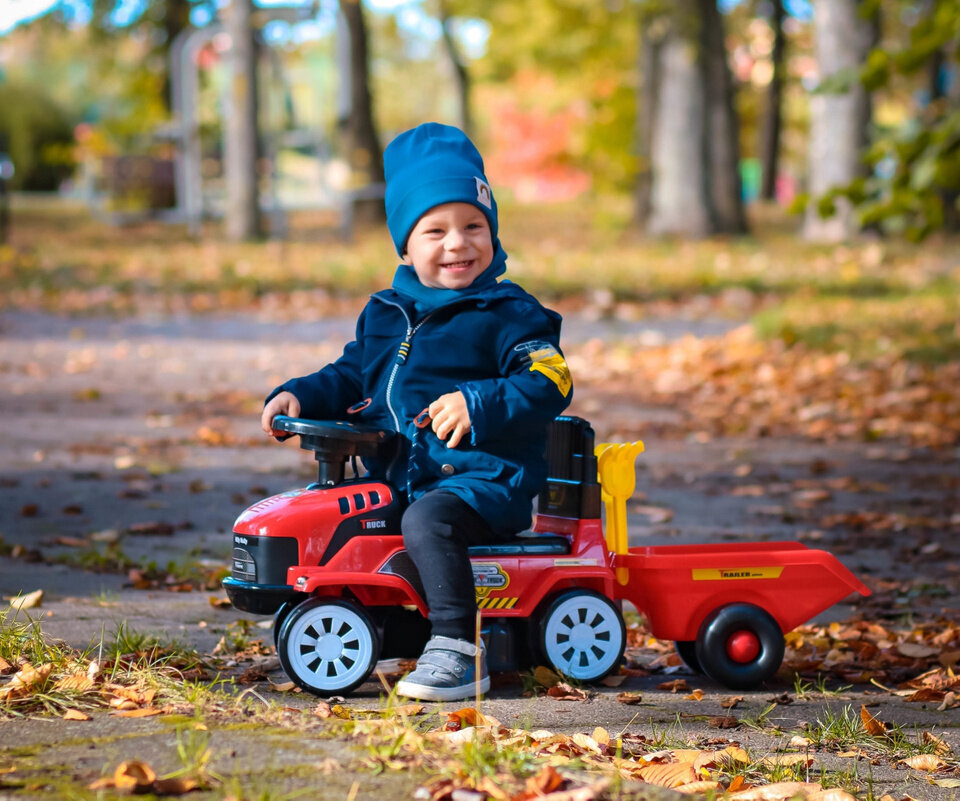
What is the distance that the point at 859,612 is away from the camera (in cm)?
479

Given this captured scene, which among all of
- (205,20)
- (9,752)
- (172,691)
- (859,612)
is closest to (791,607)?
(859,612)

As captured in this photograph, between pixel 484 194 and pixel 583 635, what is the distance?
125cm

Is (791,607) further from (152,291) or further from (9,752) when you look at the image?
(152,291)

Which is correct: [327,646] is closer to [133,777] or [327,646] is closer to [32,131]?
[133,777]

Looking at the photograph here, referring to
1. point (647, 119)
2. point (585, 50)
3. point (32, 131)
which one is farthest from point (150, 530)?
point (32, 131)

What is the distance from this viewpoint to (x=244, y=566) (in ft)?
11.7

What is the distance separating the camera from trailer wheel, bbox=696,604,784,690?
3.84 m

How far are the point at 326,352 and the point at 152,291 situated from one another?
4.37 m

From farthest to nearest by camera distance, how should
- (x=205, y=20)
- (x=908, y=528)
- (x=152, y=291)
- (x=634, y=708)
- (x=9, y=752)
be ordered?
(x=205, y=20), (x=152, y=291), (x=908, y=528), (x=634, y=708), (x=9, y=752)

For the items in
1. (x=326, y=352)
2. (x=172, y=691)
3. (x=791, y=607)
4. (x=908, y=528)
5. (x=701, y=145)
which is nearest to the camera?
(x=172, y=691)

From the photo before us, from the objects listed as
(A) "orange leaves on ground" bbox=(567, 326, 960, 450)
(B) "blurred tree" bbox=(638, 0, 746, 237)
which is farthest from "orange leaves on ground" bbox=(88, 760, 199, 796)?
(B) "blurred tree" bbox=(638, 0, 746, 237)

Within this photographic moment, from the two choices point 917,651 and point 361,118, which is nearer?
point 917,651

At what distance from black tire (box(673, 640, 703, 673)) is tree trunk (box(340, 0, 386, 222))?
21.0 meters

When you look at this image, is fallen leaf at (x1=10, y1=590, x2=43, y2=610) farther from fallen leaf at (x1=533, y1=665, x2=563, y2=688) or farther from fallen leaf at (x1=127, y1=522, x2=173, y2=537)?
fallen leaf at (x1=533, y1=665, x2=563, y2=688)
